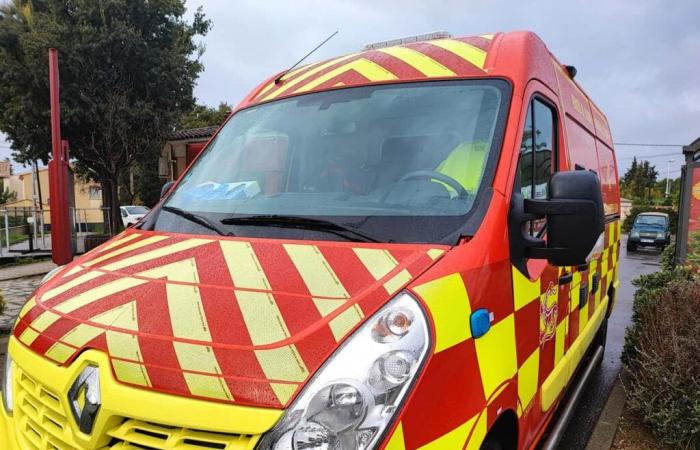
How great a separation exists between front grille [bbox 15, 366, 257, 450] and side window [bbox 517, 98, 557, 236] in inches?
61.5

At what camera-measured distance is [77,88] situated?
16547 millimetres

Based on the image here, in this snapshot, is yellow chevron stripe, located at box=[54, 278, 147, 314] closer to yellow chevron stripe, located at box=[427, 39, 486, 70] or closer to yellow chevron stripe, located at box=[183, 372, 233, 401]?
yellow chevron stripe, located at box=[183, 372, 233, 401]

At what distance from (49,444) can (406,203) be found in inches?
59.1

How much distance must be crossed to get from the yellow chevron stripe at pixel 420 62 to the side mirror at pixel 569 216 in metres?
0.84

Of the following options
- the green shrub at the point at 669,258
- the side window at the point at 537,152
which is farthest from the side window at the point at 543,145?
the green shrub at the point at 669,258

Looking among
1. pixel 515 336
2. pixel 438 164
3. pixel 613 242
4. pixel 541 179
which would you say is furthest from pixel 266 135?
pixel 613 242

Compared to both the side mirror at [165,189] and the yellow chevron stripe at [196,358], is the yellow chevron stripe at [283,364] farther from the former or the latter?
the side mirror at [165,189]

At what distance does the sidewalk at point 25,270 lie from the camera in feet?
33.0

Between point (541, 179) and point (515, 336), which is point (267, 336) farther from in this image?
point (541, 179)

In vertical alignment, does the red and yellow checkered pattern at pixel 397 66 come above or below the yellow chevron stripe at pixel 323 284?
above

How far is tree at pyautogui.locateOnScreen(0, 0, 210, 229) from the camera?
16.2 m

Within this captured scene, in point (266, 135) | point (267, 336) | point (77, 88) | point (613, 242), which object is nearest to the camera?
point (267, 336)

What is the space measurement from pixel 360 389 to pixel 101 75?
18.3 m

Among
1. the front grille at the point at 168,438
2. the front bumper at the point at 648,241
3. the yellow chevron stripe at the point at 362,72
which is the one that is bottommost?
the front bumper at the point at 648,241
